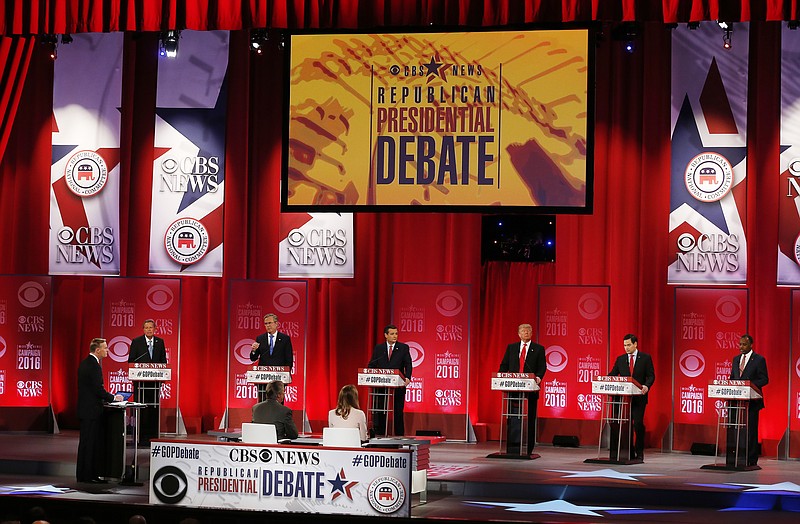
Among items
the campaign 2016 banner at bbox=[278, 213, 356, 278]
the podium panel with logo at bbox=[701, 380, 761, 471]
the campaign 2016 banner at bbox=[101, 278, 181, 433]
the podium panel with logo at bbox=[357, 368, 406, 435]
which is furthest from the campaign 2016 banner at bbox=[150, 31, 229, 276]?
the podium panel with logo at bbox=[701, 380, 761, 471]

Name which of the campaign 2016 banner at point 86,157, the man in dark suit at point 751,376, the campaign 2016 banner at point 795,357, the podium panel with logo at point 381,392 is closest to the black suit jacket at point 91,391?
the podium panel with logo at point 381,392

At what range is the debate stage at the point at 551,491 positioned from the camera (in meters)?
8.62

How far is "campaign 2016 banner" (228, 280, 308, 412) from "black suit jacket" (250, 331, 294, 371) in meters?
0.96

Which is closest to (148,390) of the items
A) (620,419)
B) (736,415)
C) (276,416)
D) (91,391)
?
(91,391)

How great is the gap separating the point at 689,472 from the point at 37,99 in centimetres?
903

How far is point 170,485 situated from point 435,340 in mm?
5574

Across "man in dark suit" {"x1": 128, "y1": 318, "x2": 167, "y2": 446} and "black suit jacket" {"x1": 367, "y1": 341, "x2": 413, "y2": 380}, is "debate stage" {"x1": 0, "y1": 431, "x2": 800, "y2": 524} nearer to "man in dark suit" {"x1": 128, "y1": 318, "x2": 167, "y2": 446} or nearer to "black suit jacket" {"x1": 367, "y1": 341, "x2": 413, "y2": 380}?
"man in dark suit" {"x1": 128, "y1": 318, "x2": 167, "y2": 446}

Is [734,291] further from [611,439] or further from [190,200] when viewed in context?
[190,200]

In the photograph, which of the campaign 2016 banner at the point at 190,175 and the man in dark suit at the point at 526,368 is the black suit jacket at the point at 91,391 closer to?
the campaign 2016 banner at the point at 190,175

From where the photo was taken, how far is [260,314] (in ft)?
44.4

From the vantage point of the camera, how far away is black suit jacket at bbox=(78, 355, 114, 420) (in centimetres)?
980

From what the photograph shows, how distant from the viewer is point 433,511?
8.68 metres

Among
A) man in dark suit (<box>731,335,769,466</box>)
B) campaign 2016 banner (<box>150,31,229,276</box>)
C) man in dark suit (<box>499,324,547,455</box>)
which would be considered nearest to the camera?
man in dark suit (<box>731,335,769,466</box>)

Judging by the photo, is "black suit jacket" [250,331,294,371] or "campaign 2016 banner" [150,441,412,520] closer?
"campaign 2016 banner" [150,441,412,520]
